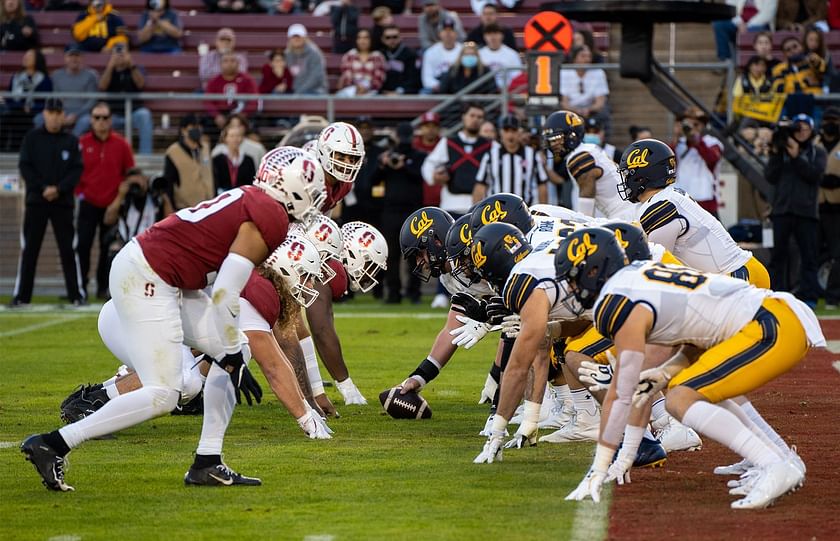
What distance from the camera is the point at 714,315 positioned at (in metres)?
Result: 5.68

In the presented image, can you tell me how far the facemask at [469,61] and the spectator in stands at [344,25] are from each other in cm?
248

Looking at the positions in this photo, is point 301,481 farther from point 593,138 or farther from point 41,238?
point 41,238

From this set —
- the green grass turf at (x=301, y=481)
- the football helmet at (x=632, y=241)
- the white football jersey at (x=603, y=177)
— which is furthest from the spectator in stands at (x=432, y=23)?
the football helmet at (x=632, y=241)

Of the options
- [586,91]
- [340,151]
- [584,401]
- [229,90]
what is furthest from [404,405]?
[229,90]

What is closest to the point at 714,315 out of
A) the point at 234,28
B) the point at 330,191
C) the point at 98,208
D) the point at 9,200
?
the point at 330,191

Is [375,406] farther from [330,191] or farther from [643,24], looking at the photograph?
[643,24]

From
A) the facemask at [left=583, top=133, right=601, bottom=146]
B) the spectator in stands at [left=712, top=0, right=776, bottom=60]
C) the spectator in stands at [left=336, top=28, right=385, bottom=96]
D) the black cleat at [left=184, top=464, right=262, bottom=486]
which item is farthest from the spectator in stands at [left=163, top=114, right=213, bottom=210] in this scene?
the black cleat at [left=184, top=464, right=262, bottom=486]

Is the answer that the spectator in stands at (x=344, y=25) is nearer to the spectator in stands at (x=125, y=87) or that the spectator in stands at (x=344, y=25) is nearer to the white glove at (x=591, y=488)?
the spectator in stands at (x=125, y=87)

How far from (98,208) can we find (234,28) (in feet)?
16.7

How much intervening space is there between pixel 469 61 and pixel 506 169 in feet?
9.15

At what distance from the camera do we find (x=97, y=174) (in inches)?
582

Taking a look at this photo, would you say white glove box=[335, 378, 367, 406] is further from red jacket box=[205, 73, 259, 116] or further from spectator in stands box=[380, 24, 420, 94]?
spectator in stands box=[380, 24, 420, 94]

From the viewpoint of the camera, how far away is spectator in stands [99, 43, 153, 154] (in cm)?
1636

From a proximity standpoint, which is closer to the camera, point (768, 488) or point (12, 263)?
point (768, 488)
